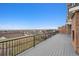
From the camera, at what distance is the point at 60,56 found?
13.3ft

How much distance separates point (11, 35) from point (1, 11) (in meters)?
0.83

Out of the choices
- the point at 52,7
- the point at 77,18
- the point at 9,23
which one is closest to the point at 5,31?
the point at 9,23

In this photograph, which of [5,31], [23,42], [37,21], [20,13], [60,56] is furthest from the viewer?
[37,21]

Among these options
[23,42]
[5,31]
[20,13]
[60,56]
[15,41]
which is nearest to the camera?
[60,56]

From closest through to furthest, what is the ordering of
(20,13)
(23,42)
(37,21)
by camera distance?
(23,42)
(20,13)
(37,21)

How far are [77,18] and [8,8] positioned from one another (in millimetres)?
2449

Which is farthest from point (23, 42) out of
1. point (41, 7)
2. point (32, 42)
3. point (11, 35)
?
point (41, 7)

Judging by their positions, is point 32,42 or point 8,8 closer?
point 8,8

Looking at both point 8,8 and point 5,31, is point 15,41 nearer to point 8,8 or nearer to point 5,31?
point 5,31

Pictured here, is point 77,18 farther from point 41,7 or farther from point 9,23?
point 9,23

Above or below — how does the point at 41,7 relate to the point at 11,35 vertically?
above

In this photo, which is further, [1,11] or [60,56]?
[1,11]

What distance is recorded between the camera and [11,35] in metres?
5.15

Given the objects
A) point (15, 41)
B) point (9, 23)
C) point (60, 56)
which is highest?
point (9, 23)
